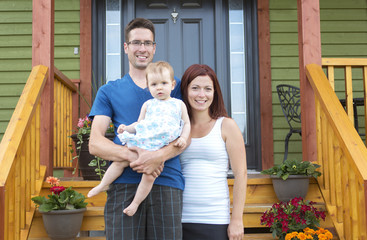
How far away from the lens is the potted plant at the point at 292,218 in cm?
261

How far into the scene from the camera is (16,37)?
4.85 m

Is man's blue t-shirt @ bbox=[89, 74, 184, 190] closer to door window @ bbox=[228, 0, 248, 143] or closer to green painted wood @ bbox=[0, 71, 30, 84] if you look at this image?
door window @ bbox=[228, 0, 248, 143]

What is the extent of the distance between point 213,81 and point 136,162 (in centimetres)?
52

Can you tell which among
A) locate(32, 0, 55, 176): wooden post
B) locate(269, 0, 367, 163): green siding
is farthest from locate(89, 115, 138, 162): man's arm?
locate(269, 0, 367, 163): green siding

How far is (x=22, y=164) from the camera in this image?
2701 millimetres

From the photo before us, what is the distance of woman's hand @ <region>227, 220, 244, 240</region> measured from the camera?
177 centimetres

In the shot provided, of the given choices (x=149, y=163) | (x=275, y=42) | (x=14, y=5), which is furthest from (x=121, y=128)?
(x=14, y=5)

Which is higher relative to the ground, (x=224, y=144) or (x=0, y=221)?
(x=224, y=144)

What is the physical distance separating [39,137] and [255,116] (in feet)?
8.58

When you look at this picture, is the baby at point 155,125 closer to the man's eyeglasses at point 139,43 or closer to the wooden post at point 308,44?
the man's eyeglasses at point 139,43

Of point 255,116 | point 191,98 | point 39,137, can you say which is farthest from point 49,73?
point 255,116

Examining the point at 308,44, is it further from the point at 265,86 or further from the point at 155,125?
the point at 155,125

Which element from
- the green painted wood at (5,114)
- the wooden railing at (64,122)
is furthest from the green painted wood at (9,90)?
the wooden railing at (64,122)

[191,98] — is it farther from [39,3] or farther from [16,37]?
[16,37]
